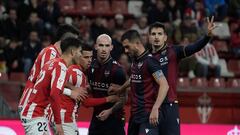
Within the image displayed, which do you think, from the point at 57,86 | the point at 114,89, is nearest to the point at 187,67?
the point at 114,89

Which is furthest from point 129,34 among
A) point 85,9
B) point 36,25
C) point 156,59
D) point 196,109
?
point 85,9

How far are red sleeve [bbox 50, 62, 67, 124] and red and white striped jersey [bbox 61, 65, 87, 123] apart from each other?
0.43 meters

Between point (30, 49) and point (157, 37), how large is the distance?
7.34 meters

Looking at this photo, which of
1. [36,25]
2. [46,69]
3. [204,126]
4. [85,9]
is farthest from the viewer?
[85,9]

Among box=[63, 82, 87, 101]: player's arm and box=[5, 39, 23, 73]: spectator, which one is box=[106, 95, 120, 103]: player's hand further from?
box=[5, 39, 23, 73]: spectator

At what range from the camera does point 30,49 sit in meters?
15.7

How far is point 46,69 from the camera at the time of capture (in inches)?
319

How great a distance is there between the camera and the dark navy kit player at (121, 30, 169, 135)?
28.2 ft

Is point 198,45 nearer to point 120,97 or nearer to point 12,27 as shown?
point 120,97

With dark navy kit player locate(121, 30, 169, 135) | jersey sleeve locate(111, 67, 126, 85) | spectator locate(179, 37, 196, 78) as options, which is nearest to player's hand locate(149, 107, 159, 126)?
dark navy kit player locate(121, 30, 169, 135)

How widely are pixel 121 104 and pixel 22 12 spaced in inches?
328

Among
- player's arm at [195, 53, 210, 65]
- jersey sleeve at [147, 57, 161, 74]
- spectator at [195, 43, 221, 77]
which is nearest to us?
jersey sleeve at [147, 57, 161, 74]

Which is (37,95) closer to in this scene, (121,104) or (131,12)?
(121,104)

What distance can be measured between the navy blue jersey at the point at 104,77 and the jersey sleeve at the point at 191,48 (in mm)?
965
